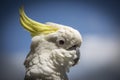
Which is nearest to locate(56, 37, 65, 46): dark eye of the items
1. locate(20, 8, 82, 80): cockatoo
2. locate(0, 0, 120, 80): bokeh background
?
locate(20, 8, 82, 80): cockatoo

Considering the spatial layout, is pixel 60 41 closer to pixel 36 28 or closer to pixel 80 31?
pixel 36 28

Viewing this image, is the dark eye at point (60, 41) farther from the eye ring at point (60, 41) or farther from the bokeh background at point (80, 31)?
the bokeh background at point (80, 31)

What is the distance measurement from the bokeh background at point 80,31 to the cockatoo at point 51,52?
0.46 meters

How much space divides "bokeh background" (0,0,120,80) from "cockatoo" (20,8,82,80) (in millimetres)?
460

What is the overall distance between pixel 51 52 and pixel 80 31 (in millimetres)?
563

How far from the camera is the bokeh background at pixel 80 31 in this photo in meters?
1.92

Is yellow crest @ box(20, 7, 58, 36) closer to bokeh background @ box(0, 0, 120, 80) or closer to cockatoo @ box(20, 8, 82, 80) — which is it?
cockatoo @ box(20, 8, 82, 80)

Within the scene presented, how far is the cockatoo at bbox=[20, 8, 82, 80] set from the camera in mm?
1346

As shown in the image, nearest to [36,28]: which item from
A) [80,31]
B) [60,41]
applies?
[60,41]

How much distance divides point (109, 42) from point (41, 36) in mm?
787

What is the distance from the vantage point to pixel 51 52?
1387 millimetres

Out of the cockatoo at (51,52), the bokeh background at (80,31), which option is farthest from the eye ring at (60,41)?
the bokeh background at (80,31)

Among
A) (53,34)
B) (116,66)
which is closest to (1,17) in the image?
(53,34)

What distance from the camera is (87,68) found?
76.9 inches
